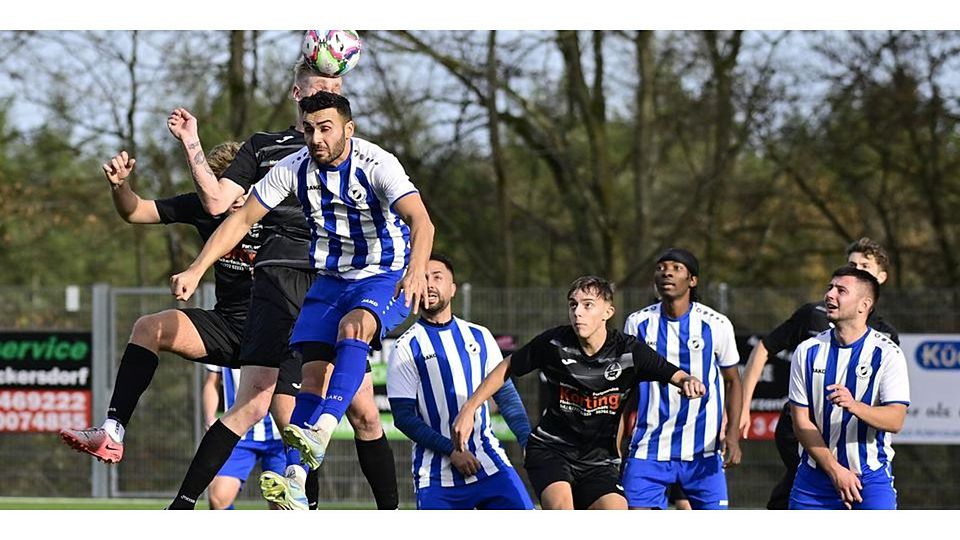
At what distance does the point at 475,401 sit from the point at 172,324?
5.02 ft

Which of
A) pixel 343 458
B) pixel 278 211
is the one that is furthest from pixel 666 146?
pixel 278 211

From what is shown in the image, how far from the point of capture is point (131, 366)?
6.68 metres

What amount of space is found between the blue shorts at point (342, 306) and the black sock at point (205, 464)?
72cm

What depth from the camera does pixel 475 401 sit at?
684cm

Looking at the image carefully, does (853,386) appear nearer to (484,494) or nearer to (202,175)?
(484,494)

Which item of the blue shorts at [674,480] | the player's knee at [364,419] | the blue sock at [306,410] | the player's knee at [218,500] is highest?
the blue sock at [306,410]

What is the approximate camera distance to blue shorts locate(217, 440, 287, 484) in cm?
955

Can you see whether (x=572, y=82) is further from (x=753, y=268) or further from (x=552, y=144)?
(x=753, y=268)

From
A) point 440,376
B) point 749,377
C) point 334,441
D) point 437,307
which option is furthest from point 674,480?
point 334,441

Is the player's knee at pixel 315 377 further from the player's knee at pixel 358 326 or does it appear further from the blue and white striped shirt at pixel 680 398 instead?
the blue and white striped shirt at pixel 680 398

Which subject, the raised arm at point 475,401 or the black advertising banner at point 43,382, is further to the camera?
the black advertising banner at point 43,382

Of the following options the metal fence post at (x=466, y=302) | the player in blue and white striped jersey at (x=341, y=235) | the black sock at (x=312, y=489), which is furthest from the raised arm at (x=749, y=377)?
the metal fence post at (x=466, y=302)

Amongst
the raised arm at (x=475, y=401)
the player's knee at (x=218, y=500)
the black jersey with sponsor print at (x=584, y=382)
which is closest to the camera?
the raised arm at (x=475, y=401)

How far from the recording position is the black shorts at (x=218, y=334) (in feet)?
22.6
